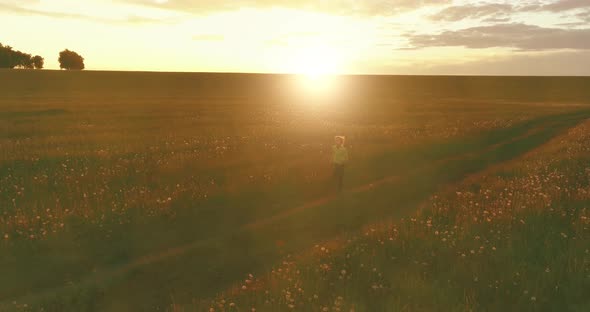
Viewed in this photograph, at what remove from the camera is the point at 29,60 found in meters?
129

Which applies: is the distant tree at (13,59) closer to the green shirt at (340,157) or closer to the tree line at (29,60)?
the tree line at (29,60)

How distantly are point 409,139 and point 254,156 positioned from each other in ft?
33.2

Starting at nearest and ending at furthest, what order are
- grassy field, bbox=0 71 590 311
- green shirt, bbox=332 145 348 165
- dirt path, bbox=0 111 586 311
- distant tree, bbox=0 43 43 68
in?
grassy field, bbox=0 71 590 311, dirt path, bbox=0 111 586 311, green shirt, bbox=332 145 348 165, distant tree, bbox=0 43 43 68

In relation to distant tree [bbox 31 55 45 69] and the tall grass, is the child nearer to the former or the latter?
the tall grass

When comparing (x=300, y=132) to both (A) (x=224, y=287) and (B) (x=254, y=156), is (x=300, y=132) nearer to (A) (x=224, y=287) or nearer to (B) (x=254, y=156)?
(B) (x=254, y=156)

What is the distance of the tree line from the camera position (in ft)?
388

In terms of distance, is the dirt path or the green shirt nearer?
the dirt path

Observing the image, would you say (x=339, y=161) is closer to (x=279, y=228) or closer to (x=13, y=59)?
(x=279, y=228)

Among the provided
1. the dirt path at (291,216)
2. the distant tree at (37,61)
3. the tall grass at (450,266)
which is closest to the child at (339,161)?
the dirt path at (291,216)

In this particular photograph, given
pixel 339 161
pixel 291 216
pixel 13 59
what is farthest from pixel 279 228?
pixel 13 59

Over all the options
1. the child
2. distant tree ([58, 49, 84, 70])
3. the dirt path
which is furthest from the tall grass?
distant tree ([58, 49, 84, 70])

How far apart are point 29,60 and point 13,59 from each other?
27.8 ft

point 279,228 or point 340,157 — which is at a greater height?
point 340,157

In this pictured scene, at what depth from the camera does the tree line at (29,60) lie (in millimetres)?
118250
